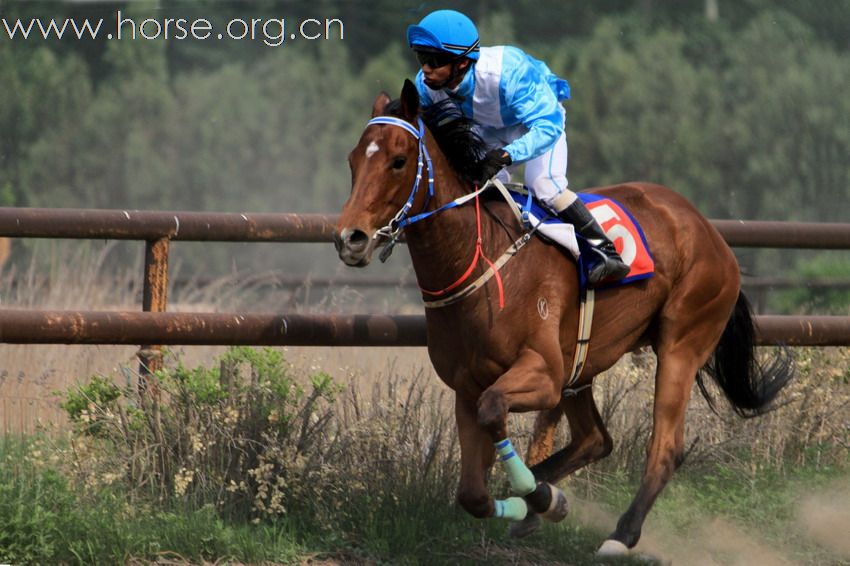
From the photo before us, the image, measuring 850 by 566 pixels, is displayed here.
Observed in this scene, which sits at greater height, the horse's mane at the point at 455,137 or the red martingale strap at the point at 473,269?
the horse's mane at the point at 455,137

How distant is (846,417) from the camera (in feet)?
25.3

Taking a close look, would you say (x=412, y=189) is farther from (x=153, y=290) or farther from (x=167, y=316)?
(x=153, y=290)

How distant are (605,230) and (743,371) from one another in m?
1.37

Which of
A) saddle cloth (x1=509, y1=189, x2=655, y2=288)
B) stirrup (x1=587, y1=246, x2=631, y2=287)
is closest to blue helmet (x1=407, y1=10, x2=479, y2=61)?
saddle cloth (x1=509, y1=189, x2=655, y2=288)

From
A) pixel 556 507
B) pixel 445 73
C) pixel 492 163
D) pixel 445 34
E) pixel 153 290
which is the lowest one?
pixel 556 507

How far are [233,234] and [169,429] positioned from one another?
40.3 inches

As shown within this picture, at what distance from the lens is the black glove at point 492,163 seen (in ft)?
17.8

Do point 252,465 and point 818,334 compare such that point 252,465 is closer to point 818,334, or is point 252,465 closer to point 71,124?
point 818,334

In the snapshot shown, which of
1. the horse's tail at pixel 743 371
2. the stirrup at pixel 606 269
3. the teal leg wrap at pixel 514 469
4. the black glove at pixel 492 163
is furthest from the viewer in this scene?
the horse's tail at pixel 743 371

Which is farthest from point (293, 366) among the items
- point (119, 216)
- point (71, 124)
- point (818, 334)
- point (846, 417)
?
point (71, 124)

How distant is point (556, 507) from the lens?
5.64 meters

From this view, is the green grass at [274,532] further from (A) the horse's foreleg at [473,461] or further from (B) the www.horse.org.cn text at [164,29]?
(B) the www.horse.org.cn text at [164,29]

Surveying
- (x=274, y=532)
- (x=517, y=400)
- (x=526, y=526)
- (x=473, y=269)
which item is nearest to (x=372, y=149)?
(x=473, y=269)

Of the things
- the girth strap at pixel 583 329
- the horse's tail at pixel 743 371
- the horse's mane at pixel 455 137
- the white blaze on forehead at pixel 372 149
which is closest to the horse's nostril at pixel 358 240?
the white blaze on forehead at pixel 372 149
